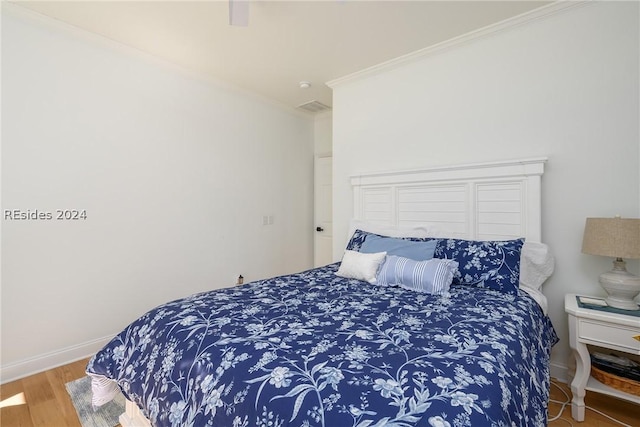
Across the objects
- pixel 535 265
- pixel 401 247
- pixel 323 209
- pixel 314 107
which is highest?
pixel 314 107

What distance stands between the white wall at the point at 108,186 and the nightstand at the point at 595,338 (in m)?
3.08

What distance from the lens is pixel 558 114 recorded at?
84.3 inches

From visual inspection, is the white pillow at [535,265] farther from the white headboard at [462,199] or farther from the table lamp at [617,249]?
the table lamp at [617,249]

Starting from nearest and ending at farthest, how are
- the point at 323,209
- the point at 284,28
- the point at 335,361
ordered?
the point at 335,361, the point at 284,28, the point at 323,209

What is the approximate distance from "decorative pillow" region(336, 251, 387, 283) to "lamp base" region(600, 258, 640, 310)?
1336 mm

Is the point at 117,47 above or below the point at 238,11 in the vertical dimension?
above

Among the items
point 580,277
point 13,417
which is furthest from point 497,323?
point 13,417

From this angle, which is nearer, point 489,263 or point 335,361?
point 335,361

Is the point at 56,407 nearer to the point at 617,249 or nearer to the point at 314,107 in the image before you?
the point at 617,249

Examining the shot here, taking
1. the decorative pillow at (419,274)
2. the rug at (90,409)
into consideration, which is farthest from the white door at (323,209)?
the rug at (90,409)

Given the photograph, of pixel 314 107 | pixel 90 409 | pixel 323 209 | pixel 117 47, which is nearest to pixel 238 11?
pixel 117 47

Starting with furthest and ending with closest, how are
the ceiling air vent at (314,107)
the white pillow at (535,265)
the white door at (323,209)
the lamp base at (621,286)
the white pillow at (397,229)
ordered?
the white door at (323,209) < the ceiling air vent at (314,107) < the white pillow at (397,229) < the white pillow at (535,265) < the lamp base at (621,286)

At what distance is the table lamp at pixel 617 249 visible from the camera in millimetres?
1658

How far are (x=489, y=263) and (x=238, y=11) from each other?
89.8 inches
